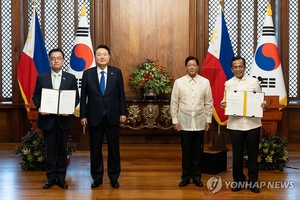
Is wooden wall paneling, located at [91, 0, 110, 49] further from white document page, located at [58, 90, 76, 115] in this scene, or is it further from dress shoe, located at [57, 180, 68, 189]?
dress shoe, located at [57, 180, 68, 189]

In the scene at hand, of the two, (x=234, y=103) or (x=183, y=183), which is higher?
(x=234, y=103)

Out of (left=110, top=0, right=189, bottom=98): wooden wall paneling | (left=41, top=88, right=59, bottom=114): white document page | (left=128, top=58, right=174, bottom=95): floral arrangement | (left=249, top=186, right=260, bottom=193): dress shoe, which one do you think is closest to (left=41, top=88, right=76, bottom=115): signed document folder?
(left=41, top=88, right=59, bottom=114): white document page

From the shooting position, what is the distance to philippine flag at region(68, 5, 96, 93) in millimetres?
6527

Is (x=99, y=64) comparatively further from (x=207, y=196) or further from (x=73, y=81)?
(x=207, y=196)

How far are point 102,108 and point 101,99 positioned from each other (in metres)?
0.09

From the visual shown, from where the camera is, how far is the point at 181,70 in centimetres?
720

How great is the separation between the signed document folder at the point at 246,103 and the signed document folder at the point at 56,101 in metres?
1.55

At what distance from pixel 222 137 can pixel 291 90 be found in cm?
171

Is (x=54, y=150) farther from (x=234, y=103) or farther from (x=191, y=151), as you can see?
(x=234, y=103)

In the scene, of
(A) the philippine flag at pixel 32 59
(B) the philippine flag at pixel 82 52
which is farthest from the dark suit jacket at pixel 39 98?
(A) the philippine flag at pixel 32 59

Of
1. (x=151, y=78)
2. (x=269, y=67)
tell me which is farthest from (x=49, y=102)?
(x=269, y=67)

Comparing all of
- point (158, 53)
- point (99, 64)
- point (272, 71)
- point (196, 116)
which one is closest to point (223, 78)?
point (272, 71)

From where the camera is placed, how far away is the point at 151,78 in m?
6.89

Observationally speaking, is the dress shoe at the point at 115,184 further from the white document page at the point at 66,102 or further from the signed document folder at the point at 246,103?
the signed document folder at the point at 246,103
